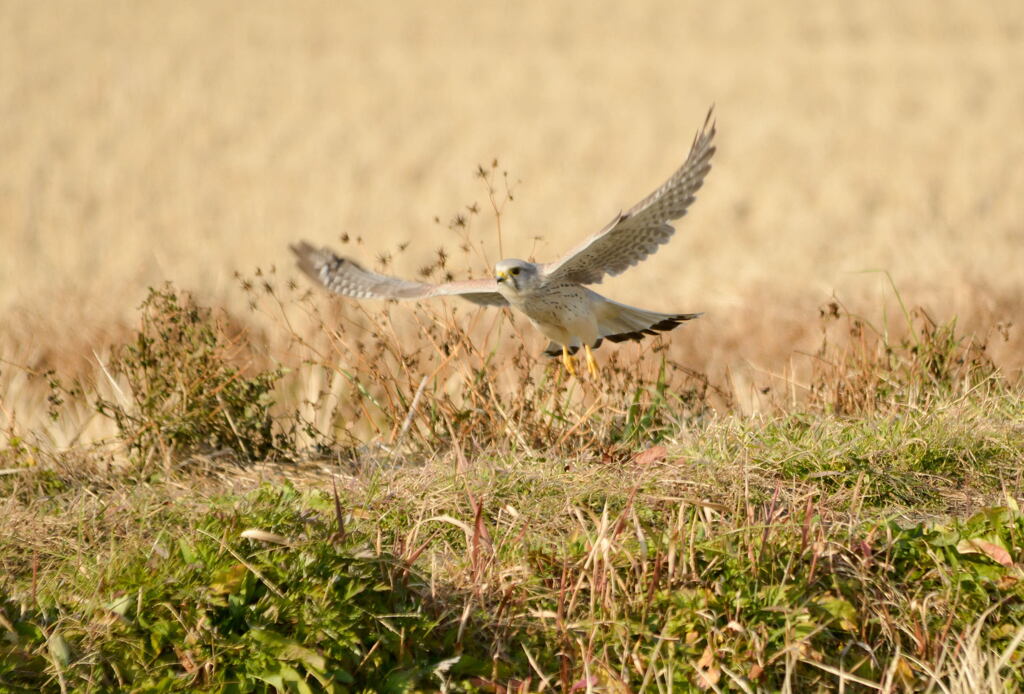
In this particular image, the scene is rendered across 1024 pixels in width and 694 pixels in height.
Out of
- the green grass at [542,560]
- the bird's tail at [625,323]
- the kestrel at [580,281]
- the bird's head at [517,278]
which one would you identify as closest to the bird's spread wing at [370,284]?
the kestrel at [580,281]

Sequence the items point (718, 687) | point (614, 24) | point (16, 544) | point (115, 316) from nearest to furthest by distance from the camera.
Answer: point (718, 687), point (16, 544), point (115, 316), point (614, 24)

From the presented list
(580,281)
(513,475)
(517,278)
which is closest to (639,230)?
(580,281)

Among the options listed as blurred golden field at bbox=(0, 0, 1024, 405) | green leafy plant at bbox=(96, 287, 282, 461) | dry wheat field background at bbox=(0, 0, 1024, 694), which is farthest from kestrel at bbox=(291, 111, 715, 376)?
blurred golden field at bbox=(0, 0, 1024, 405)

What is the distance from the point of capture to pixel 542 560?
11.1 feet

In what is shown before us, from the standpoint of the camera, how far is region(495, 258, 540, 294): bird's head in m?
4.27

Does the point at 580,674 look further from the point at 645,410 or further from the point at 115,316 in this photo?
the point at 115,316

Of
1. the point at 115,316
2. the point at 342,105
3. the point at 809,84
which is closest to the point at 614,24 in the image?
the point at 809,84

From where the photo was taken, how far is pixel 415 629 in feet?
10.3

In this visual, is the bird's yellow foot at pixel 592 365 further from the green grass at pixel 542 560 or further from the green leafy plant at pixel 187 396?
the green leafy plant at pixel 187 396

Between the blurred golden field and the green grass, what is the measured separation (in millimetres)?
1530

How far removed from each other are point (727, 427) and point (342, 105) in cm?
1314

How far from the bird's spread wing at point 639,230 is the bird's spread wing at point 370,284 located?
14.5 inches

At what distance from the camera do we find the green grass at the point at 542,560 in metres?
3.02

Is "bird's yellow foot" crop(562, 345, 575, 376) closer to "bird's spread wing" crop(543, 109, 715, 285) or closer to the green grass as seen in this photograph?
the green grass
